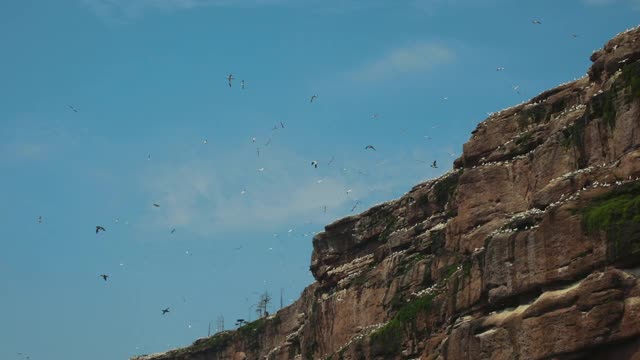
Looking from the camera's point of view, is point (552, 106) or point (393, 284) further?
point (393, 284)

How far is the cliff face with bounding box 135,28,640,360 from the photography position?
2447 inches

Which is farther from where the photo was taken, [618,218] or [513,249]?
[513,249]

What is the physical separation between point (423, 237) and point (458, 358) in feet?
95.8

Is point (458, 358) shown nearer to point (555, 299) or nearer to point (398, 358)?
point (555, 299)

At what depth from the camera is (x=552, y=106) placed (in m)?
90.4

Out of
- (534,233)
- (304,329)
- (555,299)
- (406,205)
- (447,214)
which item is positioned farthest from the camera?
(304,329)

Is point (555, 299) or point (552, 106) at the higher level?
point (552, 106)

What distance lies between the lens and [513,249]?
232ft

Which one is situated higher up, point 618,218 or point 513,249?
point 513,249

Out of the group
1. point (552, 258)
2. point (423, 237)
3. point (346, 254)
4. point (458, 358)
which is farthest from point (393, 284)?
point (552, 258)

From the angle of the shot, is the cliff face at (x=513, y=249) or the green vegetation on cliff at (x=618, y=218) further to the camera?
the cliff face at (x=513, y=249)

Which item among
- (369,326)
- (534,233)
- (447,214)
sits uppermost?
(447,214)

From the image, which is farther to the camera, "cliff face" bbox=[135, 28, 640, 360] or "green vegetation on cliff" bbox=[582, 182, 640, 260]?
"cliff face" bbox=[135, 28, 640, 360]

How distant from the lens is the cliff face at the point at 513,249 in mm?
62156
